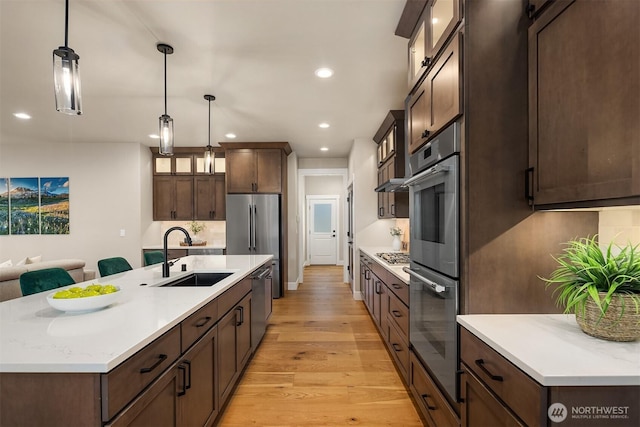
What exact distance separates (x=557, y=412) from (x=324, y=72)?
2771 mm

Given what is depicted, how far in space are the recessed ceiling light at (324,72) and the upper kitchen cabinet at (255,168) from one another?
8.08 ft

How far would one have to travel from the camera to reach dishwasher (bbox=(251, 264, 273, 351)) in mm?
2900

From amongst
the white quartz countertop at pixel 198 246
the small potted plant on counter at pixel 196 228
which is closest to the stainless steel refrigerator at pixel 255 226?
the white quartz countertop at pixel 198 246

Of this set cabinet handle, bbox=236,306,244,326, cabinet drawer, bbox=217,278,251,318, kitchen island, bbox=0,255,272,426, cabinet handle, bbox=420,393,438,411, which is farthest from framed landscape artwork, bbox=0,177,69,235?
cabinet handle, bbox=420,393,438,411

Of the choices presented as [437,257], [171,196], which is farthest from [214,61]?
[171,196]

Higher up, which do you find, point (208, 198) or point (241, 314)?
point (208, 198)

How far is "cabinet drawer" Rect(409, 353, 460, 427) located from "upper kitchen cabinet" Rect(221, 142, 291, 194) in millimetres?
3776

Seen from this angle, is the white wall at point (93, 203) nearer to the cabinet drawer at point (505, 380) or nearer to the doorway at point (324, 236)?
the doorway at point (324, 236)

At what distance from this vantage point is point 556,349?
1043 millimetres

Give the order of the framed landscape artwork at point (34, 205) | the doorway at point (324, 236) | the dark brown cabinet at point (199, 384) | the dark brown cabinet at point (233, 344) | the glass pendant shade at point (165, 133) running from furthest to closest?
the doorway at point (324, 236), the framed landscape artwork at point (34, 205), the glass pendant shade at point (165, 133), the dark brown cabinet at point (233, 344), the dark brown cabinet at point (199, 384)

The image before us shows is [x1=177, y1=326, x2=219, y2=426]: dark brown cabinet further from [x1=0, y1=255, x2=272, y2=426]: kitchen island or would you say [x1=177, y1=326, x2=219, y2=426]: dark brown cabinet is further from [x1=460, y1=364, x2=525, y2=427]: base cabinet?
[x1=460, y1=364, x2=525, y2=427]: base cabinet

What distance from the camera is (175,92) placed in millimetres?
3297

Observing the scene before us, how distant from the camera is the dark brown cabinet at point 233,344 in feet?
6.50

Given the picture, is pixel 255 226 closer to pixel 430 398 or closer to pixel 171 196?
pixel 171 196
